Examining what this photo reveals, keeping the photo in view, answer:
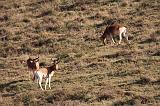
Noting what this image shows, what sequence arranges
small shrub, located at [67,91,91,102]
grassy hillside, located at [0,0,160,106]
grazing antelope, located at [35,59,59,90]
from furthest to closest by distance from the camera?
grazing antelope, located at [35,59,59,90] → grassy hillside, located at [0,0,160,106] → small shrub, located at [67,91,91,102]

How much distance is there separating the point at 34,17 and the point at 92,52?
406 inches

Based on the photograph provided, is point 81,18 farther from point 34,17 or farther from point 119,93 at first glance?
point 119,93

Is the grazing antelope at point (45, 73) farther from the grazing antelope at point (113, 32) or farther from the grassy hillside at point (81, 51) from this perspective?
the grazing antelope at point (113, 32)

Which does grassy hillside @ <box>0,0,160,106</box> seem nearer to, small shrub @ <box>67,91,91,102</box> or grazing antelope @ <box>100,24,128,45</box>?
small shrub @ <box>67,91,91,102</box>

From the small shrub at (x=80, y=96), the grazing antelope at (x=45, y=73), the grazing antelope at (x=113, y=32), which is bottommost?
the small shrub at (x=80, y=96)

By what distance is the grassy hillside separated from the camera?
69.9ft

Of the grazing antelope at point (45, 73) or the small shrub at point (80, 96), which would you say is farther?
the grazing antelope at point (45, 73)

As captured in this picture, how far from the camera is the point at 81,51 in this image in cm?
2944

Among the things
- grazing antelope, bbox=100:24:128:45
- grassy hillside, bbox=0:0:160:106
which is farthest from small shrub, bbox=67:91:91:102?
grazing antelope, bbox=100:24:128:45

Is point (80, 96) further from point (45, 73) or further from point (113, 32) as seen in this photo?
point (113, 32)

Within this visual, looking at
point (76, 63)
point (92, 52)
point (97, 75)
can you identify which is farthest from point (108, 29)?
point (97, 75)

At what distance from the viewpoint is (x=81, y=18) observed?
36125 millimetres

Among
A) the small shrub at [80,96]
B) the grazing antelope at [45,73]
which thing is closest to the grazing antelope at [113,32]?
the grazing antelope at [45,73]

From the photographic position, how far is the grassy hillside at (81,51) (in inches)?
838
